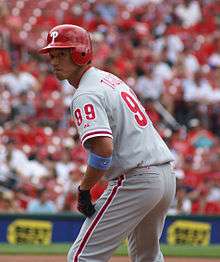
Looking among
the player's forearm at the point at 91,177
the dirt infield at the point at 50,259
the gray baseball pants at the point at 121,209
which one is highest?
the player's forearm at the point at 91,177

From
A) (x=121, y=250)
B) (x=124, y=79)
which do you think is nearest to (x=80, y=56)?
(x=121, y=250)

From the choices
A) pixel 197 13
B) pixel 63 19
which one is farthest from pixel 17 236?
pixel 197 13

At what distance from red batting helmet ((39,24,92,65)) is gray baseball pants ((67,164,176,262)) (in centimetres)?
73

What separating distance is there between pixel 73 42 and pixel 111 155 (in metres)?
0.73

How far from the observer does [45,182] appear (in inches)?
433

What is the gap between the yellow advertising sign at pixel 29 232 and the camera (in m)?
9.84

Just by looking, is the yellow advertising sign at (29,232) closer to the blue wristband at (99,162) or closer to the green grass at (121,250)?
the green grass at (121,250)

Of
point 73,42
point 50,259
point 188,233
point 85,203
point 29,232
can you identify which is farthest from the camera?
point 188,233

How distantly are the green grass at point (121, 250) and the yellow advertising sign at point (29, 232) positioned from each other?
0.29 meters

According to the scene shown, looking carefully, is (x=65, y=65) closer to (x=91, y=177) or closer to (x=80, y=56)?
(x=80, y=56)

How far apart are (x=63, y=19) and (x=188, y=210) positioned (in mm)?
4286

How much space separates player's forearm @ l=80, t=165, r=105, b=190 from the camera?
4.48 meters

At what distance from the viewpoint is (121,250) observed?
896cm

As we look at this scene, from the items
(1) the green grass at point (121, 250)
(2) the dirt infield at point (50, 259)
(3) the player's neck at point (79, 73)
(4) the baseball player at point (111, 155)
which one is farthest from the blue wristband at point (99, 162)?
(1) the green grass at point (121, 250)
